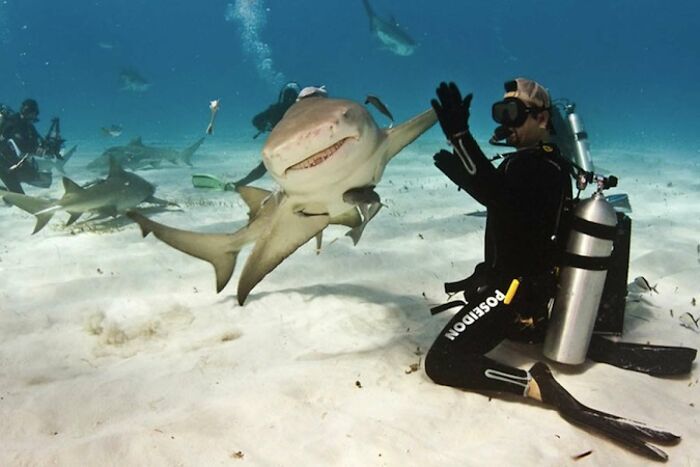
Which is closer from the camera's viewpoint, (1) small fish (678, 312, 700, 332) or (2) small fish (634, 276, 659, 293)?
(1) small fish (678, 312, 700, 332)

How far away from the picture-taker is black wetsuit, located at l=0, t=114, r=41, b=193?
9719 mm

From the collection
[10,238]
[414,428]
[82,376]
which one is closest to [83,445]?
[82,376]

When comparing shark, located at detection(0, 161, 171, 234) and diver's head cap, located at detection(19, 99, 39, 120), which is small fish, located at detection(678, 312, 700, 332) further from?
diver's head cap, located at detection(19, 99, 39, 120)

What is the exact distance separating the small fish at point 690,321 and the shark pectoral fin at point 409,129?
2902 mm

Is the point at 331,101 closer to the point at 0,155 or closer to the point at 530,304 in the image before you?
the point at 530,304

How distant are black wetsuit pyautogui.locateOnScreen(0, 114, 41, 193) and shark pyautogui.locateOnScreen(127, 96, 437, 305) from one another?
8347 mm

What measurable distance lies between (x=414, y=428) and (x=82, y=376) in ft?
7.95

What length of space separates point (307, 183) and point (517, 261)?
147cm

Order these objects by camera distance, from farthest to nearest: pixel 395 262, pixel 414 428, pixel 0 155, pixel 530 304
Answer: pixel 0 155
pixel 395 262
pixel 530 304
pixel 414 428

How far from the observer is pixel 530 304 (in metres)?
3.17

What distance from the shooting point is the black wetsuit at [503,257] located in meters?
2.78

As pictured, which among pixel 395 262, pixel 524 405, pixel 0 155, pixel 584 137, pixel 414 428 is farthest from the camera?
pixel 0 155

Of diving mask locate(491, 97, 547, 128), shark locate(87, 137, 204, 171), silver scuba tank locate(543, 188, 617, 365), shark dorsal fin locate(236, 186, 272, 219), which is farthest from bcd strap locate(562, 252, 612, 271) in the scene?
shark locate(87, 137, 204, 171)

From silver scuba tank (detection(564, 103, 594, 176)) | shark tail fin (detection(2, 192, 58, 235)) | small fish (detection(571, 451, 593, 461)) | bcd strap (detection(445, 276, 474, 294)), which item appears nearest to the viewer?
small fish (detection(571, 451, 593, 461))
